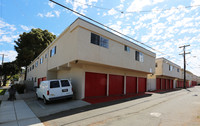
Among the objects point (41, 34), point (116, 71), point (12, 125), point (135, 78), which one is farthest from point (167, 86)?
point (41, 34)

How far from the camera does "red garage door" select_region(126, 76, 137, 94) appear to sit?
15.9 m

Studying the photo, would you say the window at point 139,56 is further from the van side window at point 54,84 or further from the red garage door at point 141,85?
the van side window at point 54,84

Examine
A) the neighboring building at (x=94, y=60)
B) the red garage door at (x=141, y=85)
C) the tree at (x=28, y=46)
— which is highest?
the tree at (x=28, y=46)

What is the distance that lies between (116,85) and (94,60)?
546 centimetres

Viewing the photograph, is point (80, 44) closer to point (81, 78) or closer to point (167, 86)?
point (81, 78)

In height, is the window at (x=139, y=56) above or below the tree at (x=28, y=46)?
below

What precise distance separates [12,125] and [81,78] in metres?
6.09

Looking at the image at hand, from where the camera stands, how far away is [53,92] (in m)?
8.95

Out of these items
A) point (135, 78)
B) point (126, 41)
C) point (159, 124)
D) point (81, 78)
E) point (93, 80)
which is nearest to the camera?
point (159, 124)

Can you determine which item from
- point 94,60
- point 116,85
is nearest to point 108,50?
point 94,60

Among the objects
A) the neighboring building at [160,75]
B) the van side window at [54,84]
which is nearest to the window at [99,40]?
the van side window at [54,84]

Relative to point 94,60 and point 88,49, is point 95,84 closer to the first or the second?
point 94,60

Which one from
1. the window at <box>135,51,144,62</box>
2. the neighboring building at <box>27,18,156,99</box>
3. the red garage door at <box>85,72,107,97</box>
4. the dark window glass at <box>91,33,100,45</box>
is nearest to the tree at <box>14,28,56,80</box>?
the neighboring building at <box>27,18,156,99</box>

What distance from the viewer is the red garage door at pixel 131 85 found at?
626 inches
